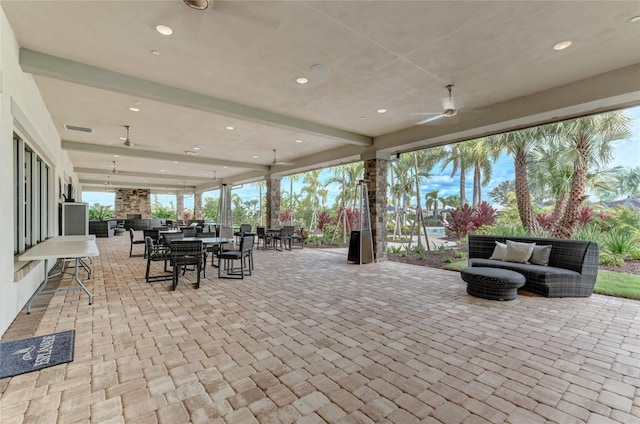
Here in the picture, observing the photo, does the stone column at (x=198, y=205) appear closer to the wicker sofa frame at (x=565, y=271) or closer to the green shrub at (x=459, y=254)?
the green shrub at (x=459, y=254)

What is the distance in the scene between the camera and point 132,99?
16.5 ft

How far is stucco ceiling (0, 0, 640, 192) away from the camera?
2807 mm

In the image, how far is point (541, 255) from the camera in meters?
4.86

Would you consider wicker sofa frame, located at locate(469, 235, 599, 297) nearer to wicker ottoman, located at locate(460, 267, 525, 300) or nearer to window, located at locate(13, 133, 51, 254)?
wicker ottoman, located at locate(460, 267, 525, 300)

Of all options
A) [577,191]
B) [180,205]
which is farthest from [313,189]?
[180,205]

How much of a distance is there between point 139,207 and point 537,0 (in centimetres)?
2380

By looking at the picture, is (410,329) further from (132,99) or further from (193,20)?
(132,99)

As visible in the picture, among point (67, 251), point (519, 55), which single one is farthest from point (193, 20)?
point (519, 55)

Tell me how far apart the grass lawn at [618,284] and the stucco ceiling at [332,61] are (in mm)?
2856

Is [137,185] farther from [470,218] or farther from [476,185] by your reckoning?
[476,185]

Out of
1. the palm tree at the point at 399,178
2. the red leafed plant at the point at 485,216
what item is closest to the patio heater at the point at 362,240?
the red leafed plant at the point at 485,216

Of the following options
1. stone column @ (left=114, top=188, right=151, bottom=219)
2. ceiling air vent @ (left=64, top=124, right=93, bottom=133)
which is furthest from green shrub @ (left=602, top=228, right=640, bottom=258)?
stone column @ (left=114, top=188, right=151, bottom=219)

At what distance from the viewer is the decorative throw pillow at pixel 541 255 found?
4832mm

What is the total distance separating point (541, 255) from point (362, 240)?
11.8ft
